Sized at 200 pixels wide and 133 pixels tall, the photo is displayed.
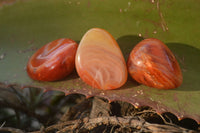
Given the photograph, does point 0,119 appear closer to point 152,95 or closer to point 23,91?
point 23,91

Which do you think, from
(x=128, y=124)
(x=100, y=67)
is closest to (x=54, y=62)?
(x=100, y=67)

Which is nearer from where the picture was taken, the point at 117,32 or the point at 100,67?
the point at 100,67

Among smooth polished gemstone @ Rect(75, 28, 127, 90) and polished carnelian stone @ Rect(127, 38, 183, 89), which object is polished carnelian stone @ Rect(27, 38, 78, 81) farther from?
polished carnelian stone @ Rect(127, 38, 183, 89)

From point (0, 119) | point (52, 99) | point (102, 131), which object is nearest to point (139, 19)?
point (102, 131)

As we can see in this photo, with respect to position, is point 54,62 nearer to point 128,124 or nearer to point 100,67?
point 100,67

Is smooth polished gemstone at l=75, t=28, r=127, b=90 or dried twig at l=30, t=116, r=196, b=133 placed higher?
smooth polished gemstone at l=75, t=28, r=127, b=90

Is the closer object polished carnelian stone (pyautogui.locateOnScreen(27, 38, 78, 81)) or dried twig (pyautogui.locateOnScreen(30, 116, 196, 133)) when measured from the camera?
dried twig (pyautogui.locateOnScreen(30, 116, 196, 133))

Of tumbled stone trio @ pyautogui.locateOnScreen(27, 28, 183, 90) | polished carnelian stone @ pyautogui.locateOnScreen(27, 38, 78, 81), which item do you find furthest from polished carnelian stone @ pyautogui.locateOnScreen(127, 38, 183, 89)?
polished carnelian stone @ pyautogui.locateOnScreen(27, 38, 78, 81)
